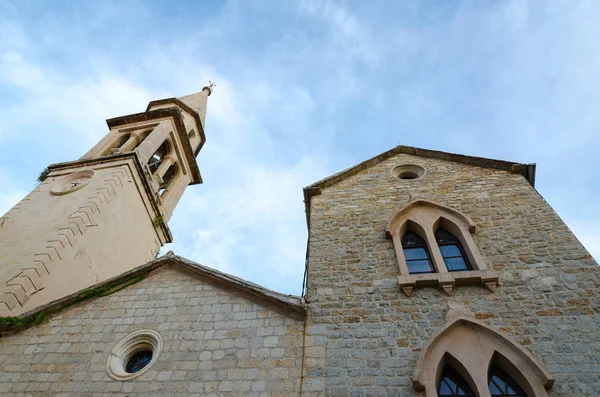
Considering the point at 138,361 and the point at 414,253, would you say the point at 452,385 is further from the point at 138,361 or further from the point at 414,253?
the point at 138,361

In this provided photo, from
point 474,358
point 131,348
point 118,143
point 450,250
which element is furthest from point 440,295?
point 118,143

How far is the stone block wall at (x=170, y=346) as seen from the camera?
5.44m

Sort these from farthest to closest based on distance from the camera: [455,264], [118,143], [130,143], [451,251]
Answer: [118,143], [130,143], [451,251], [455,264]

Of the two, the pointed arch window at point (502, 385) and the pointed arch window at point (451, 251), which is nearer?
the pointed arch window at point (502, 385)

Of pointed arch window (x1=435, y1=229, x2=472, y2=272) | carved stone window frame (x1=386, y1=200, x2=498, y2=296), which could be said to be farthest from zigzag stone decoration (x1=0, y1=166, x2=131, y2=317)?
pointed arch window (x1=435, y1=229, x2=472, y2=272)

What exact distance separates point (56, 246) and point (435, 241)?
29.6ft

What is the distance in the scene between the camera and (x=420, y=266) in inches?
275

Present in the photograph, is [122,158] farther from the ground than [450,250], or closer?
farther from the ground

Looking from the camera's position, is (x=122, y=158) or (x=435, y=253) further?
(x=122, y=158)

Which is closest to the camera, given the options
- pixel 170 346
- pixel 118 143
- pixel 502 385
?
pixel 502 385

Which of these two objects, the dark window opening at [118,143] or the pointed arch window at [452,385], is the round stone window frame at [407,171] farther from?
the dark window opening at [118,143]

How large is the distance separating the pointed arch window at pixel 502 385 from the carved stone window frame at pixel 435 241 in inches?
51.0

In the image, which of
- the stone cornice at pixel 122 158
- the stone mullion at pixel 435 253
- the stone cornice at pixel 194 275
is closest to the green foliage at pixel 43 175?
the stone cornice at pixel 122 158

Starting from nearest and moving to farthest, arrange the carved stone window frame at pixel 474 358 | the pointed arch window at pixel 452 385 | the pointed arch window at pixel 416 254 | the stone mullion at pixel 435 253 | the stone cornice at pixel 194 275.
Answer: the carved stone window frame at pixel 474 358
the pointed arch window at pixel 452 385
the stone cornice at pixel 194 275
the stone mullion at pixel 435 253
the pointed arch window at pixel 416 254
